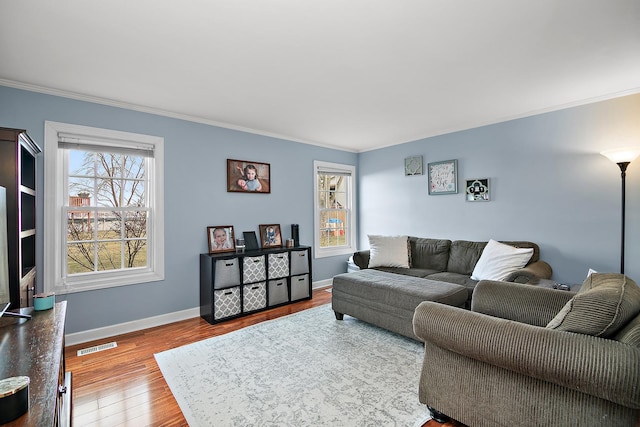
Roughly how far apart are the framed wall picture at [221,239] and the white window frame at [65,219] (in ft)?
1.78

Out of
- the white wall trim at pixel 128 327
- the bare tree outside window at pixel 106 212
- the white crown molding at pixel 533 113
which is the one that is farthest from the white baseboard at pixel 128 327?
the white crown molding at pixel 533 113

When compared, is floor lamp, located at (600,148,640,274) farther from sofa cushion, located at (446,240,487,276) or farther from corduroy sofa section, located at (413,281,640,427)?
corduroy sofa section, located at (413,281,640,427)

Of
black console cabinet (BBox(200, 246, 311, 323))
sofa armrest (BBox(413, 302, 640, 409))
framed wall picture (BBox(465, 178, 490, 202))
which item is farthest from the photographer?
framed wall picture (BBox(465, 178, 490, 202))

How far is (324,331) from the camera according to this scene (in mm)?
3076

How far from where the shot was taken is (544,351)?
129 cm

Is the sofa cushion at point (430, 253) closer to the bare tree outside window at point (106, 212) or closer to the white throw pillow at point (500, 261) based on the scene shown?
the white throw pillow at point (500, 261)

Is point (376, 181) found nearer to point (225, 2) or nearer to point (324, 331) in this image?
point (324, 331)

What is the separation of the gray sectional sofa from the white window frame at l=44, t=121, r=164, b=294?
2.04 metres

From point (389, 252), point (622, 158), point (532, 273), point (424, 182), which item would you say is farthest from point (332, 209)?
point (622, 158)

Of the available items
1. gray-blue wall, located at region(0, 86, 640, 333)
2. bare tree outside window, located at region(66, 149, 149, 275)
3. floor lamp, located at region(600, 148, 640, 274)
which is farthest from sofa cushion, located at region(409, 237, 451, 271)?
bare tree outside window, located at region(66, 149, 149, 275)

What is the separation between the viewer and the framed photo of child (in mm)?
3893

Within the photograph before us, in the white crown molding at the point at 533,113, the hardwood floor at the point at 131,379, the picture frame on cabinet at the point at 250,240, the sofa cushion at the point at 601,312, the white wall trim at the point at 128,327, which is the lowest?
the hardwood floor at the point at 131,379

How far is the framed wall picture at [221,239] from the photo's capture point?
3.70 metres

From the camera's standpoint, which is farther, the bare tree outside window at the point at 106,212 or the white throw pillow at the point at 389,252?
the white throw pillow at the point at 389,252
